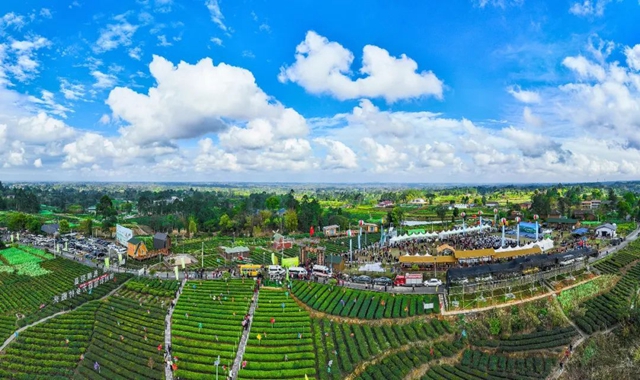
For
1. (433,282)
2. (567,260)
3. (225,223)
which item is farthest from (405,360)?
(225,223)

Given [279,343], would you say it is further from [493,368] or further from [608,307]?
[608,307]

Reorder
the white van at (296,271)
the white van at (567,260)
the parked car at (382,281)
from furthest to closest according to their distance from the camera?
the white van at (296,271) → the white van at (567,260) → the parked car at (382,281)

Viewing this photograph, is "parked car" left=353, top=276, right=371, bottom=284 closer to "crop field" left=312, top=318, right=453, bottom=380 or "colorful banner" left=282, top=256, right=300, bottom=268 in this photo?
"crop field" left=312, top=318, right=453, bottom=380

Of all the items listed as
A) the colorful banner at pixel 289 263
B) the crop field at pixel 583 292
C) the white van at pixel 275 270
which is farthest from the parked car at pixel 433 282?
the colorful banner at pixel 289 263

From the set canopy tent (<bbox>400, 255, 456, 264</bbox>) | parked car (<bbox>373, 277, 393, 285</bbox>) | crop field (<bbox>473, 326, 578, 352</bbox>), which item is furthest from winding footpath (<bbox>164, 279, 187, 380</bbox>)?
canopy tent (<bbox>400, 255, 456, 264</bbox>)

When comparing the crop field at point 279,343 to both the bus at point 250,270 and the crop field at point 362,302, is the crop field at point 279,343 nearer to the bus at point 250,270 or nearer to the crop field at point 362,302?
the crop field at point 362,302

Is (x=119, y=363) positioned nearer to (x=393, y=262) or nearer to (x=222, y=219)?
(x=393, y=262)
